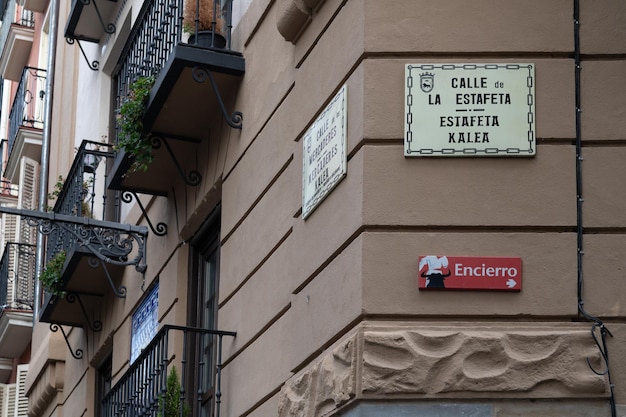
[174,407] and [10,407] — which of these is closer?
[174,407]

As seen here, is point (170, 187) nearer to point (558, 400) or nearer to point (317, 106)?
point (317, 106)

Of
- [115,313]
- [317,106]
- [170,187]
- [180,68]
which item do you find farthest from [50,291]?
[317,106]

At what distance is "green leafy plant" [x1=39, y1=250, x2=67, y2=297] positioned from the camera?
55.0 feet

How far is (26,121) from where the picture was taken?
24.6m

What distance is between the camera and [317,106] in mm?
9680

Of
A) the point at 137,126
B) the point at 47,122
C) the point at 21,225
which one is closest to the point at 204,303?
the point at 137,126

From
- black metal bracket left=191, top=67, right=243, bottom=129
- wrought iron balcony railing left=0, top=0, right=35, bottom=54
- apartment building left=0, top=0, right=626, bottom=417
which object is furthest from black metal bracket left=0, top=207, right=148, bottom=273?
wrought iron balcony railing left=0, top=0, right=35, bottom=54

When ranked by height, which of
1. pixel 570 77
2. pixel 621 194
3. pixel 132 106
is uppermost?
pixel 132 106

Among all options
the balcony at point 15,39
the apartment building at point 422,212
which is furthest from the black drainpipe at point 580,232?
the balcony at point 15,39

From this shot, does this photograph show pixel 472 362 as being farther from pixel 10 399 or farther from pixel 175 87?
pixel 10 399

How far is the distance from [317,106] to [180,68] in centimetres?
236

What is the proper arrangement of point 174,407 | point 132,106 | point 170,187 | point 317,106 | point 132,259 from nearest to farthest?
point 317,106 → point 174,407 → point 132,106 → point 170,187 → point 132,259

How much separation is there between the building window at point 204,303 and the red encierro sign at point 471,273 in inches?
164

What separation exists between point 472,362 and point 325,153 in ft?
6.35
